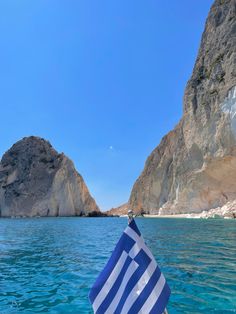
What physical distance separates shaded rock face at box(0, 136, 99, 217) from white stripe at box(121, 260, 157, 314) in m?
115

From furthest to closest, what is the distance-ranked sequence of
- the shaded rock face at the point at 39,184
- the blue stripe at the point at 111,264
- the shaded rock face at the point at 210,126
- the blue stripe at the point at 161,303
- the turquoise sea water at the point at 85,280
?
the shaded rock face at the point at 39,184 < the shaded rock face at the point at 210,126 < the turquoise sea water at the point at 85,280 < the blue stripe at the point at 111,264 < the blue stripe at the point at 161,303

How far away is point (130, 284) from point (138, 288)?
3.6 inches

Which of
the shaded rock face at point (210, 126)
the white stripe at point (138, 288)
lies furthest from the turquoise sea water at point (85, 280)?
the shaded rock face at point (210, 126)

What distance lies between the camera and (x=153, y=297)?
333 centimetres

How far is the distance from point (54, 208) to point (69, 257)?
105908mm

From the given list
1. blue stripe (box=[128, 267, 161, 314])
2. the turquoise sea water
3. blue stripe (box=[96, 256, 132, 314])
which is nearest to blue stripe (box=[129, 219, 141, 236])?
blue stripe (box=[96, 256, 132, 314])

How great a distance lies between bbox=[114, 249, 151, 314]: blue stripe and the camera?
333 centimetres

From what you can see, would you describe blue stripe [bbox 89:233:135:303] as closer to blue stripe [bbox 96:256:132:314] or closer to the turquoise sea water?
blue stripe [bbox 96:256:132:314]

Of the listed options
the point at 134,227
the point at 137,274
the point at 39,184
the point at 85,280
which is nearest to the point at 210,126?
the point at 85,280

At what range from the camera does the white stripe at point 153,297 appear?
10.8ft

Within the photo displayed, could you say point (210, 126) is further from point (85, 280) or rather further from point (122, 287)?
point (122, 287)


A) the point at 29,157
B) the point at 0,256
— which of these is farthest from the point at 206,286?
the point at 29,157

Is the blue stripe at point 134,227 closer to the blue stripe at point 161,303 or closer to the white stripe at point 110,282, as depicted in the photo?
the white stripe at point 110,282

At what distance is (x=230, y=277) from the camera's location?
9695 mm
